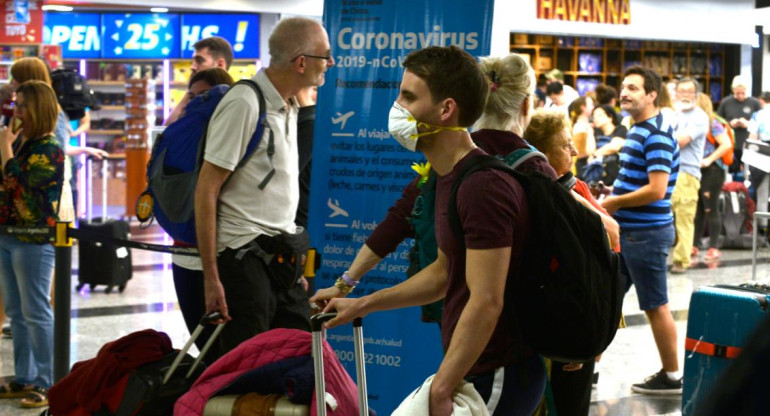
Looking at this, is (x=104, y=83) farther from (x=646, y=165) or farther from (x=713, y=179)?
(x=646, y=165)

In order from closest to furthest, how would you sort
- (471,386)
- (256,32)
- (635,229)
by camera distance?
1. (471,386)
2. (635,229)
3. (256,32)

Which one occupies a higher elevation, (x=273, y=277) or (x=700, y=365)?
(x=273, y=277)

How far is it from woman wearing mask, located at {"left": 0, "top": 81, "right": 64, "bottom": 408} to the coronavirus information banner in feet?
4.40

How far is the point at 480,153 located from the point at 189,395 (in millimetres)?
1125

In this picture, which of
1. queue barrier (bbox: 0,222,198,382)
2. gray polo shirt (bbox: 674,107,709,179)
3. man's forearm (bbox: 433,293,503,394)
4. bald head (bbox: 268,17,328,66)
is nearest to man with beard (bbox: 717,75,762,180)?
gray polo shirt (bbox: 674,107,709,179)

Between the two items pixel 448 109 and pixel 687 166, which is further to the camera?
pixel 687 166

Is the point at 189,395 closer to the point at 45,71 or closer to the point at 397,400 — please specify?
the point at 397,400

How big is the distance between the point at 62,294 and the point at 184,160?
4.22ft

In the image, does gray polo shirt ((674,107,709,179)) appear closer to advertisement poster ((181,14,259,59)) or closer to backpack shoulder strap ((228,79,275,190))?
backpack shoulder strap ((228,79,275,190))

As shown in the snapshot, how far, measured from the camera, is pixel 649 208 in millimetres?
4941

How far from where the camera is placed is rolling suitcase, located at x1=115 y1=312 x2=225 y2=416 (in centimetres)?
300

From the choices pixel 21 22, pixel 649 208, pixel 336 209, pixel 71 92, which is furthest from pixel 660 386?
pixel 21 22

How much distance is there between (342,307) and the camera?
84.2 inches

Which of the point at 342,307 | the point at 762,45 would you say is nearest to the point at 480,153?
the point at 342,307
